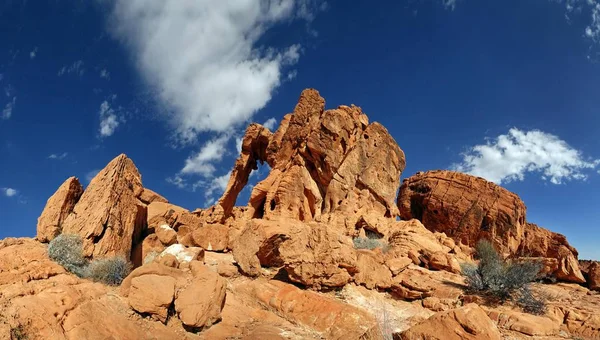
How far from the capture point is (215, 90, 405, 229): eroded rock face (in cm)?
2477

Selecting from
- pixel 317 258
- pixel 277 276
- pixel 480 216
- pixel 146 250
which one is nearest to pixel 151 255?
pixel 146 250

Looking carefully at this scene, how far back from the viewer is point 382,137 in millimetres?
29438

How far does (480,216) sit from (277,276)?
1054 inches

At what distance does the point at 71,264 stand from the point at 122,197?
3818 millimetres

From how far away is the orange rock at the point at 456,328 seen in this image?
22.4 ft

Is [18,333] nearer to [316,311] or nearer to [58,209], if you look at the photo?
[316,311]

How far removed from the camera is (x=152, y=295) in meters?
7.82

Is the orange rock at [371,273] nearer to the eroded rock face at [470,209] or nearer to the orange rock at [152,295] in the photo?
the orange rock at [152,295]

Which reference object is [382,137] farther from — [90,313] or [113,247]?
[90,313]

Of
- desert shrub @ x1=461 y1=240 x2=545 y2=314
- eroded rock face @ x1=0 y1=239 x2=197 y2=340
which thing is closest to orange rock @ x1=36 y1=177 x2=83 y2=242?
eroded rock face @ x1=0 y1=239 x2=197 y2=340

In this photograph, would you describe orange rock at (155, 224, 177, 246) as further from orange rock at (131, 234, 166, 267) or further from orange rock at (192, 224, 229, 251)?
orange rock at (192, 224, 229, 251)

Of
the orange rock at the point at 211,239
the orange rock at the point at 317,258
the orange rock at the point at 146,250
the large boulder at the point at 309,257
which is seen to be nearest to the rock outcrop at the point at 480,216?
the orange rock at the point at 211,239

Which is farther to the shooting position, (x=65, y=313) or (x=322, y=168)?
(x=322, y=168)

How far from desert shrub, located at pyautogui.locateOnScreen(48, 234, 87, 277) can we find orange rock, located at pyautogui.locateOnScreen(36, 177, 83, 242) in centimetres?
68
